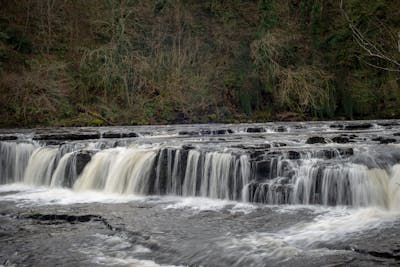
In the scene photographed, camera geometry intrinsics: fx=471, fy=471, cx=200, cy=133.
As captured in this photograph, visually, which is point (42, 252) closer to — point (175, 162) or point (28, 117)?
point (175, 162)

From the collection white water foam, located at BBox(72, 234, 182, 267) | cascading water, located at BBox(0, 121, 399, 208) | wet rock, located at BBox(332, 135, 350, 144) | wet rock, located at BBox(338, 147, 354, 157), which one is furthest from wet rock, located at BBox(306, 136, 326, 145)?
white water foam, located at BBox(72, 234, 182, 267)

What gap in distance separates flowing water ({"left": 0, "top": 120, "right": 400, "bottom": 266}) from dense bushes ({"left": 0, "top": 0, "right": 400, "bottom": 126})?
11.5 m

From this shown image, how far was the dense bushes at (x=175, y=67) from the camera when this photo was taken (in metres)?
28.0

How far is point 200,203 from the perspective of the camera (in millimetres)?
11305

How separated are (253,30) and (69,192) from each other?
2565cm

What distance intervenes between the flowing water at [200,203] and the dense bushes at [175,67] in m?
11.5

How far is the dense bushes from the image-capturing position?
28.0 m

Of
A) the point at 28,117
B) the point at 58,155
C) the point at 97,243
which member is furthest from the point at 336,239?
the point at 28,117

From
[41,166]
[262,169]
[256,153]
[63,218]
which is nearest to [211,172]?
[256,153]

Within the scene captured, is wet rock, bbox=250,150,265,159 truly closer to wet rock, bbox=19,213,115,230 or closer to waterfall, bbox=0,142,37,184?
wet rock, bbox=19,213,115,230

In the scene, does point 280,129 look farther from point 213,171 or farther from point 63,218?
point 63,218

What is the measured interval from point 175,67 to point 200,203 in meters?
22.1

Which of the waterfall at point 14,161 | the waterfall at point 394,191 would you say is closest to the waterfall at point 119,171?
the waterfall at point 14,161

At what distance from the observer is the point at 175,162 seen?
13.2 meters
